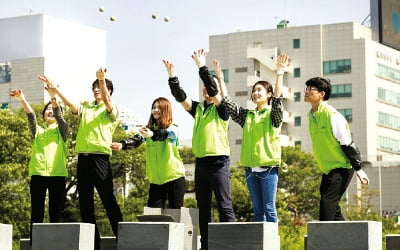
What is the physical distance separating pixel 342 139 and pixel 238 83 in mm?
→ 84819

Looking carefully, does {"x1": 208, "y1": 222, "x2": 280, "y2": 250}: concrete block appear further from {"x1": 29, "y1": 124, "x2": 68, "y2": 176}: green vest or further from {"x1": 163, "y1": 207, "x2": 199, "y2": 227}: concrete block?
{"x1": 29, "y1": 124, "x2": 68, "y2": 176}: green vest

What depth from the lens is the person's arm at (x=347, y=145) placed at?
11875mm

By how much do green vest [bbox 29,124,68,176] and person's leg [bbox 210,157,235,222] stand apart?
2.12m

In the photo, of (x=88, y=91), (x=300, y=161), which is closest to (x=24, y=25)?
(x=88, y=91)

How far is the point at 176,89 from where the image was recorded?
12.9 meters

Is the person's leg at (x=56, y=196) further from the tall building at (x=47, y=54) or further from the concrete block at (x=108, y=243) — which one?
the tall building at (x=47, y=54)

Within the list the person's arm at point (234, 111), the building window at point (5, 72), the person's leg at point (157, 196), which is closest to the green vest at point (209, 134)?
the person's arm at point (234, 111)

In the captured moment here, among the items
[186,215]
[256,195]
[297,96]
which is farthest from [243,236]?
[297,96]

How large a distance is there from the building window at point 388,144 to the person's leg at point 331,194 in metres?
83.8

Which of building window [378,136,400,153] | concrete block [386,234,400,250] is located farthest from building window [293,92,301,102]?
concrete block [386,234,400,250]

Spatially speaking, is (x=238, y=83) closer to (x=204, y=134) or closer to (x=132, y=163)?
(x=132, y=163)

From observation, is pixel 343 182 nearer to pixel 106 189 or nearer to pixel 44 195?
pixel 106 189

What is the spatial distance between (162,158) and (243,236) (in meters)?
2.75

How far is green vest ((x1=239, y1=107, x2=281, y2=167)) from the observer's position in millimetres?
12406
